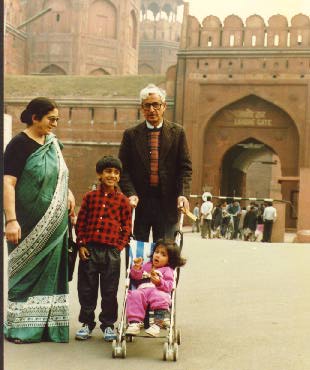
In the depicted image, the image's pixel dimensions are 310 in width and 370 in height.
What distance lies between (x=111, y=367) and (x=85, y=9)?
3384 cm

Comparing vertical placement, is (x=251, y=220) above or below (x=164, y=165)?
below

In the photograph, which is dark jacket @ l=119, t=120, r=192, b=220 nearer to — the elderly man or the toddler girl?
the elderly man

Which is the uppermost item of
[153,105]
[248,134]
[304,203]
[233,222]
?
[153,105]

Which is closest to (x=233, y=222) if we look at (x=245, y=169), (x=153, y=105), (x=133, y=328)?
(x=245, y=169)

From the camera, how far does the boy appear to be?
13.8 feet

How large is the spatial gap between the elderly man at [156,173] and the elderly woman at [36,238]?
0.54 meters

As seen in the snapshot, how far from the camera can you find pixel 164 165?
451cm

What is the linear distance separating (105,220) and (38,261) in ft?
1.47

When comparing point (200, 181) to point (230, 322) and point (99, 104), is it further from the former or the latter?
point (230, 322)

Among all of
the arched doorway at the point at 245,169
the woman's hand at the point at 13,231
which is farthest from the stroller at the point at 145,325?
the arched doorway at the point at 245,169

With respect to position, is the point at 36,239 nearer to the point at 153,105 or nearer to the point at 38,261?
the point at 38,261

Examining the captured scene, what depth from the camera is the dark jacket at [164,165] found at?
177 inches

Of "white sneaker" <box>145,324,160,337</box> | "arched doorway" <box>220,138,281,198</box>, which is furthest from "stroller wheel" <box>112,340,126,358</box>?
"arched doorway" <box>220,138,281,198</box>

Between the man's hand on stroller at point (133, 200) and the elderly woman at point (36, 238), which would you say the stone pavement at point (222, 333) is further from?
the man's hand on stroller at point (133, 200)
